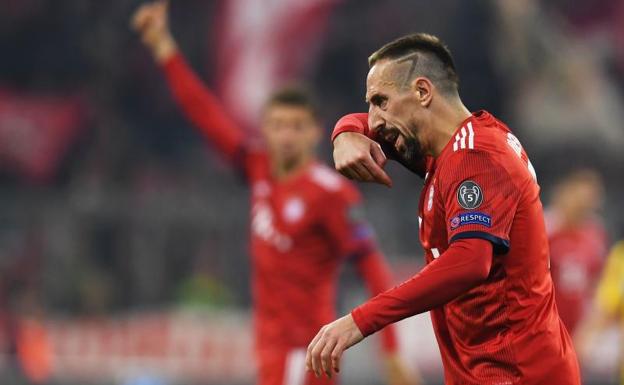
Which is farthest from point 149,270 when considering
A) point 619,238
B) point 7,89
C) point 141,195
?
point 619,238

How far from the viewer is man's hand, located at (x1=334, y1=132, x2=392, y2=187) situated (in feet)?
13.0

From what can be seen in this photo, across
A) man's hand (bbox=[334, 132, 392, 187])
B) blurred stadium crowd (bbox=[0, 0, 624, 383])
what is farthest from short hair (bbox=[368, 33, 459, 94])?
blurred stadium crowd (bbox=[0, 0, 624, 383])

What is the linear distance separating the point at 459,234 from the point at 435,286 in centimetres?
19

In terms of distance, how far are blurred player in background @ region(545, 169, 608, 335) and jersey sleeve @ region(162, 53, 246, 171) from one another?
317cm

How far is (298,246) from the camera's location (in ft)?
21.6

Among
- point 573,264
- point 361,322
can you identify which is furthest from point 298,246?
point 573,264

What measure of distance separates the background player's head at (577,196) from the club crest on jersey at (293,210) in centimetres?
338

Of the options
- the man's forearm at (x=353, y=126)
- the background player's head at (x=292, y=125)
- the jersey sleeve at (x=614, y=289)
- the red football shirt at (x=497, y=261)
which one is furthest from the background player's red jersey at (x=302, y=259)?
the jersey sleeve at (x=614, y=289)

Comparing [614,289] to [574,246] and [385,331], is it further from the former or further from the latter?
[385,331]

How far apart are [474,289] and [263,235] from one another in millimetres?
2880

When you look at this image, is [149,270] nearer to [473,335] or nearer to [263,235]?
[263,235]

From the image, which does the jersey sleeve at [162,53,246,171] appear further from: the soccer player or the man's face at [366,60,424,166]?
the man's face at [366,60,424,166]

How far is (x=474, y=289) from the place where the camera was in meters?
3.96

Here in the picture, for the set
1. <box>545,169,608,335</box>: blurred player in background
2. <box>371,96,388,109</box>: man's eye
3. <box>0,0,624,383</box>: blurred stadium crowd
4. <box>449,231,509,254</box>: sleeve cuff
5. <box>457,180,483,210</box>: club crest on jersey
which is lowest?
<box>449,231,509,254</box>: sleeve cuff
